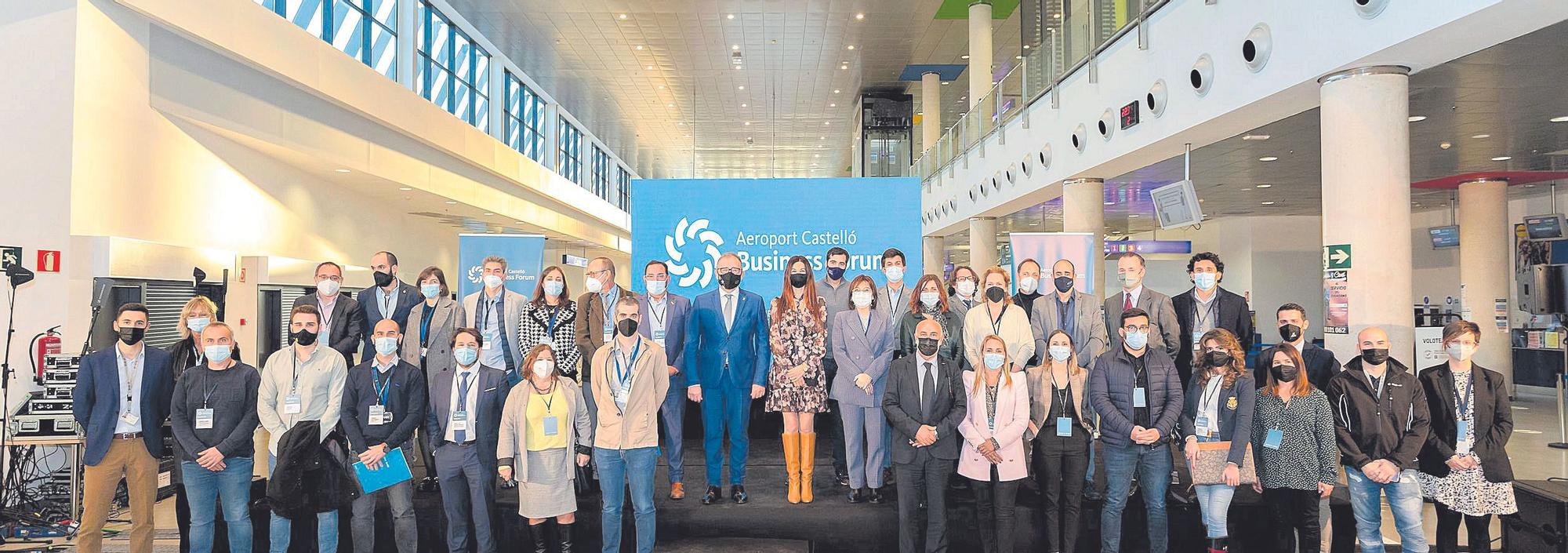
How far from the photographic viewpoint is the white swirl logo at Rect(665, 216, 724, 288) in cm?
805

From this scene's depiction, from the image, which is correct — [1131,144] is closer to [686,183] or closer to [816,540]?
[686,183]

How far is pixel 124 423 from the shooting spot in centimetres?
510

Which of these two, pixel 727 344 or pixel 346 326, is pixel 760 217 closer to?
pixel 727 344

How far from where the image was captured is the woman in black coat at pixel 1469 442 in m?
4.77

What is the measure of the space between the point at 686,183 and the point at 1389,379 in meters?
5.53

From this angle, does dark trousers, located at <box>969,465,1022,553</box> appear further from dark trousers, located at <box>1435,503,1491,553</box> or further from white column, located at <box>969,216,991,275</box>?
white column, located at <box>969,216,991,275</box>

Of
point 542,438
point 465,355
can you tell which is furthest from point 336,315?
point 542,438

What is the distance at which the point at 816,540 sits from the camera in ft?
18.3

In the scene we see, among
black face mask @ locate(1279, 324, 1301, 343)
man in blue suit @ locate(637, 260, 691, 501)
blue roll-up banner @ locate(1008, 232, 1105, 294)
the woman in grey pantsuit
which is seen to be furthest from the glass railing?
man in blue suit @ locate(637, 260, 691, 501)

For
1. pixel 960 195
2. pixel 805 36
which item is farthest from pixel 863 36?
pixel 960 195

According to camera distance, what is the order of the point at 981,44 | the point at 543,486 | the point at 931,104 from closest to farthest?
1. the point at 543,486
2. the point at 981,44
3. the point at 931,104

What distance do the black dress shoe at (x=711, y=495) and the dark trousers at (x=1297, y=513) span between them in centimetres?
325

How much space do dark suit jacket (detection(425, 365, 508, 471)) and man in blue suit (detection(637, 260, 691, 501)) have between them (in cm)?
99

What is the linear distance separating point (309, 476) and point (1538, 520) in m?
6.98
